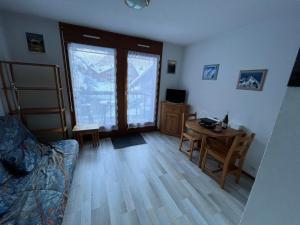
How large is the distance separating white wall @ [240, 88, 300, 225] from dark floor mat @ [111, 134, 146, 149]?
261cm

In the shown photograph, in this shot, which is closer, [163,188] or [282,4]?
[282,4]

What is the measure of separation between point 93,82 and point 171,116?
2048mm

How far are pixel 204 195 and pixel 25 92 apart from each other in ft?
11.2

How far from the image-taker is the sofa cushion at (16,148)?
1.51 m

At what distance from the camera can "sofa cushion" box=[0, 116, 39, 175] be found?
1.51 meters

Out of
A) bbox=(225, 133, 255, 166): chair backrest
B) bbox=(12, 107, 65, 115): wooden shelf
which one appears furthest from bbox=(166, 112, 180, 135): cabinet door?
bbox=(12, 107, 65, 115): wooden shelf

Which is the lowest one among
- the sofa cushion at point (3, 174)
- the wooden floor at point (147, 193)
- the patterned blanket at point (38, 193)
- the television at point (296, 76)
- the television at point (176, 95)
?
the wooden floor at point (147, 193)

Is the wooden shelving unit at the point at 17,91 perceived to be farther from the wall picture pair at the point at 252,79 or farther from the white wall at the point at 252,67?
the wall picture pair at the point at 252,79

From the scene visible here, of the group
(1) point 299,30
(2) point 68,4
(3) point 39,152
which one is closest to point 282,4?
(1) point 299,30

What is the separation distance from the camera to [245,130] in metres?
2.24

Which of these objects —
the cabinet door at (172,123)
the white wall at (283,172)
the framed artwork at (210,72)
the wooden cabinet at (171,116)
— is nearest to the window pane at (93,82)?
the wooden cabinet at (171,116)

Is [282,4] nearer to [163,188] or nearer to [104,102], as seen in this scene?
[163,188]

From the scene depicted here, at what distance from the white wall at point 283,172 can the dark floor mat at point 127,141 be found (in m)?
2.61

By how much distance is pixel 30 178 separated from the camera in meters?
1.53
